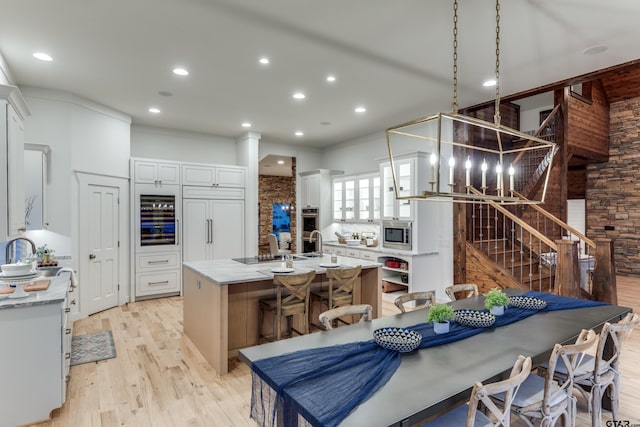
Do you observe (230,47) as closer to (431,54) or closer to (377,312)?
(431,54)

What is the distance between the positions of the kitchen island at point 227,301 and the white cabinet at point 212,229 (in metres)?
2.34

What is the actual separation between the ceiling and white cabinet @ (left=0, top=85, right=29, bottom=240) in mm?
741

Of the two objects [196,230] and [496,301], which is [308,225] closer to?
[196,230]

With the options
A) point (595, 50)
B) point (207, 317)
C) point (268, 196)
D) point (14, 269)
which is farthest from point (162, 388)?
point (268, 196)

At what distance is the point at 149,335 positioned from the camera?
4227 mm

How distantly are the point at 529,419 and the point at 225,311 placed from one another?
2432mm

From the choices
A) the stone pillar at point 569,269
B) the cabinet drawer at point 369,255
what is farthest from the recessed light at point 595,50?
the cabinet drawer at point 369,255

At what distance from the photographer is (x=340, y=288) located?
12.3 ft

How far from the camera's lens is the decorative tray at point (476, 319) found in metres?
2.17

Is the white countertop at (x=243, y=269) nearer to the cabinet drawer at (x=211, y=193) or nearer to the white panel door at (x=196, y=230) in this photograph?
the white panel door at (x=196, y=230)

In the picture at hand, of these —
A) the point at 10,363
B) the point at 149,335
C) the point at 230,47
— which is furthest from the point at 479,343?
the point at 149,335

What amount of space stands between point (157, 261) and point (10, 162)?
136 inches

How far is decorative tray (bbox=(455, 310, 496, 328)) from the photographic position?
7.13 feet

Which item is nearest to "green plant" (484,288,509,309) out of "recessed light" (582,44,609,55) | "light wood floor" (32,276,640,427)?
"light wood floor" (32,276,640,427)
